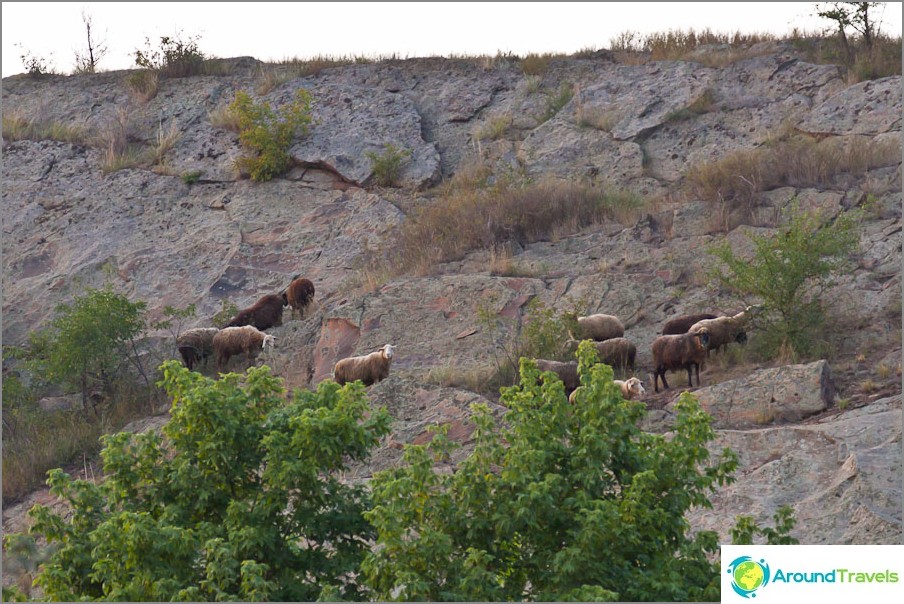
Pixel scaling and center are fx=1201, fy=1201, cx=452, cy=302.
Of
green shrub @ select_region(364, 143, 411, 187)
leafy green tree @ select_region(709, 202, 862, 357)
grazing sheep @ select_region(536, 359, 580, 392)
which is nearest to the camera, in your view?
grazing sheep @ select_region(536, 359, 580, 392)

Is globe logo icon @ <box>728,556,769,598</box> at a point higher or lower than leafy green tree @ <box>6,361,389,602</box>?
lower

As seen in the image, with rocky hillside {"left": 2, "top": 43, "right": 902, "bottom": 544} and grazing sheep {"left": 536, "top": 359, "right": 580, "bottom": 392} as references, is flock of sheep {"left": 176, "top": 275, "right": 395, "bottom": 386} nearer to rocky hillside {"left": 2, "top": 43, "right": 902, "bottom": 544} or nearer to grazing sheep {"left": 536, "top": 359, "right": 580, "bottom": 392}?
rocky hillside {"left": 2, "top": 43, "right": 902, "bottom": 544}

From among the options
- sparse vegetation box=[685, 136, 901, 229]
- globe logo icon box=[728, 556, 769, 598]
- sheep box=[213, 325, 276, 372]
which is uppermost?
sparse vegetation box=[685, 136, 901, 229]

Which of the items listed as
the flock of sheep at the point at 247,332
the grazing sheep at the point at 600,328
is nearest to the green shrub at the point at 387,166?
the flock of sheep at the point at 247,332

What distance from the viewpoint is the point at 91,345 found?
81.7ft

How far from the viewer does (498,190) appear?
2997cm

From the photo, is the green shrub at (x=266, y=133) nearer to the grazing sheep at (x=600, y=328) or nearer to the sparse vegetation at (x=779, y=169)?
the sparse vegetation at (x=779, y=169)

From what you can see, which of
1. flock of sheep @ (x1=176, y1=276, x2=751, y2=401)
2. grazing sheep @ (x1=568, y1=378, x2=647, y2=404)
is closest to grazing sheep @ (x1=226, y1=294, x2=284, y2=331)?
flock of sheep @ (x1=176, y1=276, x2=751, y2=401)

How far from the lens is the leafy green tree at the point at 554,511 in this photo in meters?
10.3

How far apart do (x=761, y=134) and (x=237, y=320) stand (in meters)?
14.7

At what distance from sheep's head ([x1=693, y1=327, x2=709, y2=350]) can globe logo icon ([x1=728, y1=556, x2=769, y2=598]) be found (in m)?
10.9

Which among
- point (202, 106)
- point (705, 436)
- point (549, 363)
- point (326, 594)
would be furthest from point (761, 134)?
point (326, 594)

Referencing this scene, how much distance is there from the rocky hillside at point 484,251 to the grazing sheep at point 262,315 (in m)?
0.62

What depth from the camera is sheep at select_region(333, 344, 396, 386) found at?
22672 mm
